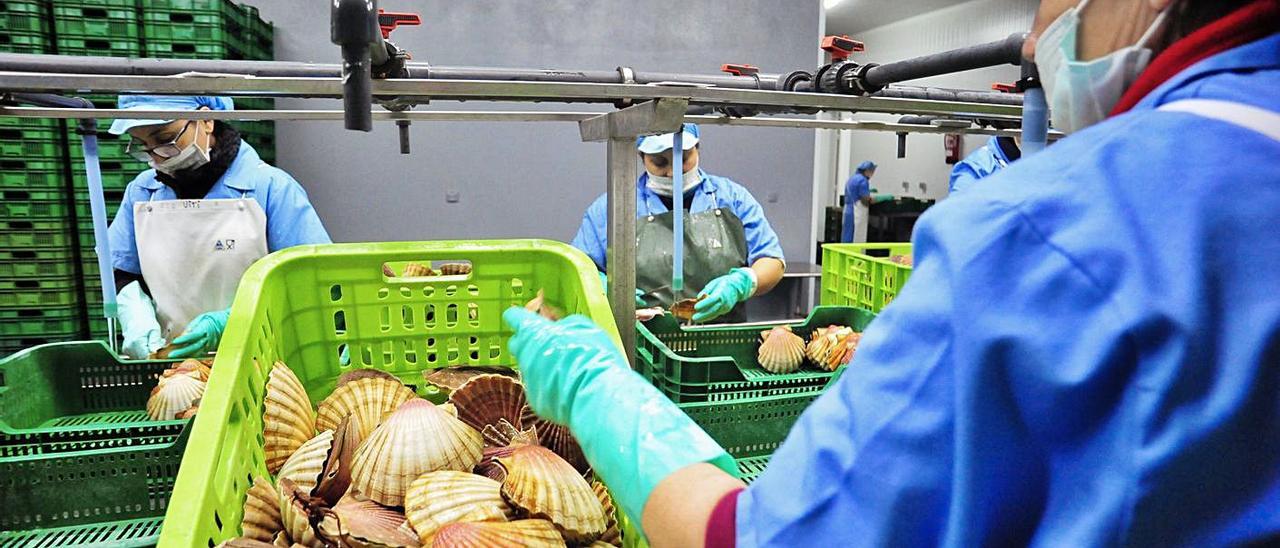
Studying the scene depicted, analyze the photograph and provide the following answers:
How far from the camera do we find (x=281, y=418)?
0.92 meters

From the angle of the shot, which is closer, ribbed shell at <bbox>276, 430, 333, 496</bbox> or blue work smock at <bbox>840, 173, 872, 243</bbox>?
ribbed shell at <bbox>276, 430, 333, 496</bbox>

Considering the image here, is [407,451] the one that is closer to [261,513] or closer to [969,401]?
[261,513]

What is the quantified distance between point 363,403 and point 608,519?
41cm

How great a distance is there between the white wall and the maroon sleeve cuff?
17.7 ft

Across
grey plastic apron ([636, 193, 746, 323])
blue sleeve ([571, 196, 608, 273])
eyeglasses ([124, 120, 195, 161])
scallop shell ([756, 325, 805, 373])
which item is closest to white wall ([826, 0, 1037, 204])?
grey plastic apron ([636, 193, 746, 323])

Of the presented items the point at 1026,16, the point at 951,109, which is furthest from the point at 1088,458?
the point at 1026,16

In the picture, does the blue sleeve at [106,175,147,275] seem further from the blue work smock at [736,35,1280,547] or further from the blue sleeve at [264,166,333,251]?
the blue work smock at [736,35,1280,547]

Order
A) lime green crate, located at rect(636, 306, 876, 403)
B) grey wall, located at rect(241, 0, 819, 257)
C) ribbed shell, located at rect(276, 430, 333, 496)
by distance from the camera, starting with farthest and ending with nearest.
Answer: grey wall, located at rect(241, 0, 819, 257)
lime green crate, located at rect(636, 306, 876, 403)
ribbed shell, located at rect(276, 430, 333, 496)

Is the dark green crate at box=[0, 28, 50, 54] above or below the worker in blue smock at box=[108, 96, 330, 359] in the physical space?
above

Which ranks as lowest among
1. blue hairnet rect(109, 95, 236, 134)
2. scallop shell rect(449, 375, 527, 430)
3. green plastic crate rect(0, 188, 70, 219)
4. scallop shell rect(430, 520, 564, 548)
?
scallop shell rect(430, 520, 564, 548)

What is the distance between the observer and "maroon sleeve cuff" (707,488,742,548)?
473 millimetres

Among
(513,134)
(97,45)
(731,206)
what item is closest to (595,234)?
(731,206)

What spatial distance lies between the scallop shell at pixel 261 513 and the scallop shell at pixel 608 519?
38cm

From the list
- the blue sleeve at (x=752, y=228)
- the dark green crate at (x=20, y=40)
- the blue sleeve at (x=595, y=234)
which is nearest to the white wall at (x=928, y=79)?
the blue sleeve at (x=752, y=228)
